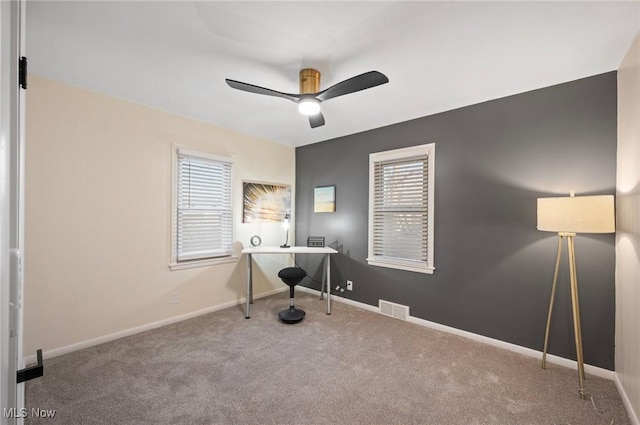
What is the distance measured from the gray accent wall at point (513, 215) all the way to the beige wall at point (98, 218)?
216 cm

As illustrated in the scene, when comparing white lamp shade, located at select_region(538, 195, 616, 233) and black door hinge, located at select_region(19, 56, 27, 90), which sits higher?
black door hinge, located at select_region(19, 56, 27, 90)

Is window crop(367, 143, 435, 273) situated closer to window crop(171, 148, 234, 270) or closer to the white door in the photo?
window crop(171, 148, 234, 270)

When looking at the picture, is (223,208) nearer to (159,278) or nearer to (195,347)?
(159,278)

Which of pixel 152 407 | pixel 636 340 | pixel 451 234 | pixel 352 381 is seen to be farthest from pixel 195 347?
pixel 636 340

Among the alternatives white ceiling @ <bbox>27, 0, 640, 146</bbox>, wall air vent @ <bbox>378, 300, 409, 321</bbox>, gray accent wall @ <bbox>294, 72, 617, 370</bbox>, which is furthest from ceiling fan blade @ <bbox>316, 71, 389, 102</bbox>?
wall air vent @ <bbox>378, 300, 409, 321</bbox>

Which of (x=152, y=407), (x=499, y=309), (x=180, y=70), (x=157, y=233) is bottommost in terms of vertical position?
(x=152, y=407)

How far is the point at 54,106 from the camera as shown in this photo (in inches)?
92.7

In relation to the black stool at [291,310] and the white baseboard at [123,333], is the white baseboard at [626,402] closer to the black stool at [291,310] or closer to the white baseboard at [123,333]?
the black stool at [291,310]

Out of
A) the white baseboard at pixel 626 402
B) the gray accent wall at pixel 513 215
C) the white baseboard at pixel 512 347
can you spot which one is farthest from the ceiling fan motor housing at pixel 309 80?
the white baseboard at pixel 626 402

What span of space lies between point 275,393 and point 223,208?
2417 millimetres

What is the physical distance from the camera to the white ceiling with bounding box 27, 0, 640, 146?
60.6 inches

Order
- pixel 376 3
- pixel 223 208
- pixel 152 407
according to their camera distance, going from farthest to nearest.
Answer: pixel 223 208, pixel 152 407, pixel 376 3

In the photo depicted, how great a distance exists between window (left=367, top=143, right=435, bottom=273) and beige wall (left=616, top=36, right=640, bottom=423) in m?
1.44

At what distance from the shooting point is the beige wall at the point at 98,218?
229 centimetres
